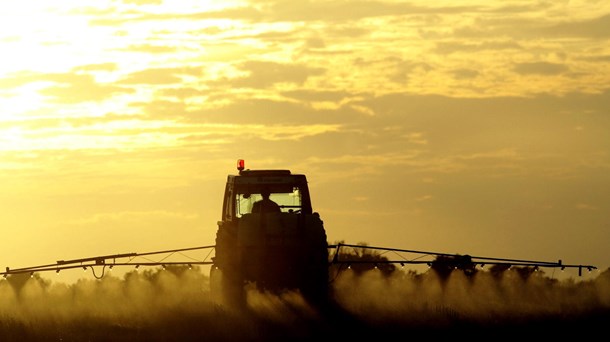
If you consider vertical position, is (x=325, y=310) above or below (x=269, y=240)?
below

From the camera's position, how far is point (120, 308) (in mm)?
47406

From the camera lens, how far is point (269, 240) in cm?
4012

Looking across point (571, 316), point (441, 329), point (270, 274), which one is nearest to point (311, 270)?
point (270, 274)

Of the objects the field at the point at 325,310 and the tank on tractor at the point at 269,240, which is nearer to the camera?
the field at the point at 325,310

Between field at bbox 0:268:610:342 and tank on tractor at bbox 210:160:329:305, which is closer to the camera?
field at bbox 0:268:610:342

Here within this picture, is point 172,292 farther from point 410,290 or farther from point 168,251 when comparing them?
point 410,290

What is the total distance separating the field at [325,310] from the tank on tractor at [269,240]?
0.65 meters

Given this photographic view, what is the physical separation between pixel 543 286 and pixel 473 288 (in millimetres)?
2898

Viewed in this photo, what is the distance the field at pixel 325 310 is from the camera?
3681 centimetres

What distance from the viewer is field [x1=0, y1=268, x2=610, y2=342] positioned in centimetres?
3681

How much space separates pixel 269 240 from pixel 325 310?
10.2ft

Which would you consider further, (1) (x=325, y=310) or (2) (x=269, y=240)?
(1) (x=325, y=310)

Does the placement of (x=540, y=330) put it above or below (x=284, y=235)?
below

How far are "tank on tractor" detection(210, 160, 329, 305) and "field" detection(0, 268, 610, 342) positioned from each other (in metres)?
0.65
